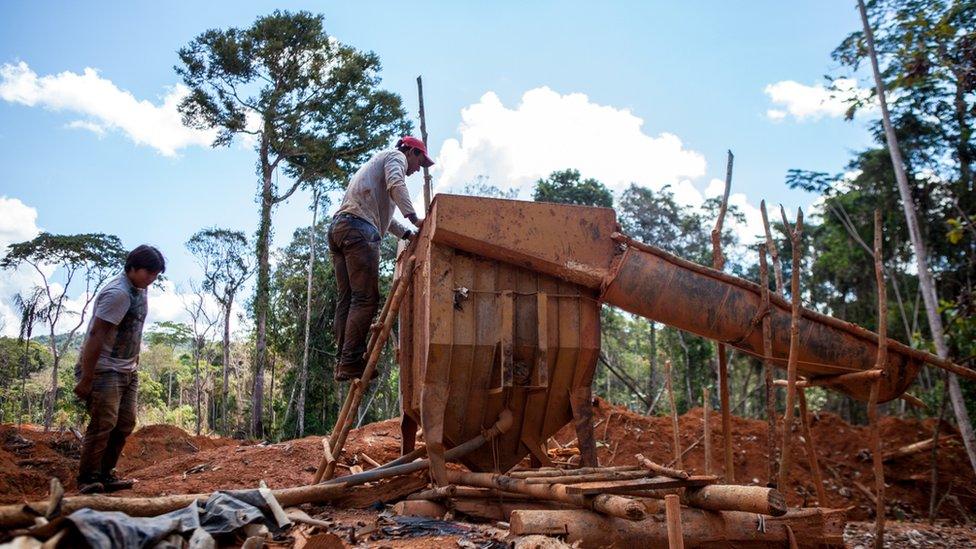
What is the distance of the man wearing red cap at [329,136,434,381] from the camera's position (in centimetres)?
589

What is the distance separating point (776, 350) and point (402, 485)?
3.12 meters

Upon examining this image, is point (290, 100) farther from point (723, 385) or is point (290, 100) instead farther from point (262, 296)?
point (723, 385)

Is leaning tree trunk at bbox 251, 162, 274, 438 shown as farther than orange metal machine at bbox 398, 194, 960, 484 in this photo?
Yes

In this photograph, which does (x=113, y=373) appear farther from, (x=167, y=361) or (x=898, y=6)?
(x=167, y=361)

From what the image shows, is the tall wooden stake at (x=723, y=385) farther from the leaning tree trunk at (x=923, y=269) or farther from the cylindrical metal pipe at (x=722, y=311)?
the leaning tree trunk at (x=923, y=269)

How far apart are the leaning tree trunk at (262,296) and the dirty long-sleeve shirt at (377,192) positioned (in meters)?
16.5

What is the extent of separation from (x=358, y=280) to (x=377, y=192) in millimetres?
835

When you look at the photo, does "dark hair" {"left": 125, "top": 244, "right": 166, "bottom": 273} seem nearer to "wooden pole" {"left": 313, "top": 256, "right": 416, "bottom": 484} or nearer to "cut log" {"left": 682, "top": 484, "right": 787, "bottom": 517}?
"wooden pole" {"left": 313, "top": 256, "right": 416, "bottom": 484}

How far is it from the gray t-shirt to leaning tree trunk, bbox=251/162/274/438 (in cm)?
1606

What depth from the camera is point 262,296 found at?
21859 mm

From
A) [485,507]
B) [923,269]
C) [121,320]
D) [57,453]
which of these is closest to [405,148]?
[121,320]

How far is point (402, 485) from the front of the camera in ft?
17.5

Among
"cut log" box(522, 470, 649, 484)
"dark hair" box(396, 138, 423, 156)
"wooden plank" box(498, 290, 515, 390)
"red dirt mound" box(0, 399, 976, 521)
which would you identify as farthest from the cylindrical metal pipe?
"red dirt mound" box(0, 399, 976, 521)

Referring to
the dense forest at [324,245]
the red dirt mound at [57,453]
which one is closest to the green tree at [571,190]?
the dense forest at [324,245]
